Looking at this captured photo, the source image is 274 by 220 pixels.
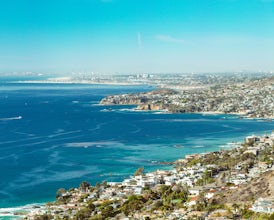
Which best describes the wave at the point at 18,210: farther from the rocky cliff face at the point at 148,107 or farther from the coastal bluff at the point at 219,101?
the rocky cliff face at the point at 148,107

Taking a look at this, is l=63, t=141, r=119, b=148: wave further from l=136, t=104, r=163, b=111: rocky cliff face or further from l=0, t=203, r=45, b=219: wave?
l=136, t=104, r=163, b=111: rocky cliff face

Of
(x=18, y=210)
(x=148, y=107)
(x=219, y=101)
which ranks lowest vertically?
(x=18, y=210)

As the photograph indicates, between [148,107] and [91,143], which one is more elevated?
[148,107]

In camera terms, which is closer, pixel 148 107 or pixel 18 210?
pixel 18 210

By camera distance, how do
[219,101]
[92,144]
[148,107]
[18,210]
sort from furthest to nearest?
[219,101] → [148,107] → [92,144] → [18,210]

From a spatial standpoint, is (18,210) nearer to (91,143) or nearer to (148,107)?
(91,143)

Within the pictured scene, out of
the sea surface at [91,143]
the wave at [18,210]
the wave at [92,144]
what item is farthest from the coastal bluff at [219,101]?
the wave at [18,210]

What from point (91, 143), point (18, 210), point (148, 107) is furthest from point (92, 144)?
point (148, 107)

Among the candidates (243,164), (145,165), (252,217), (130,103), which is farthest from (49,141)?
(130,103)

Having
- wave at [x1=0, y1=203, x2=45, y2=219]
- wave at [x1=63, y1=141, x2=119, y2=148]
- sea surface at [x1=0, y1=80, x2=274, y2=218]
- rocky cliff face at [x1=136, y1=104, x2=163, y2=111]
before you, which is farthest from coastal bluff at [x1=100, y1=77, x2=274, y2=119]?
wave at [x1=0, y1=203, x2=45, y2=219]
